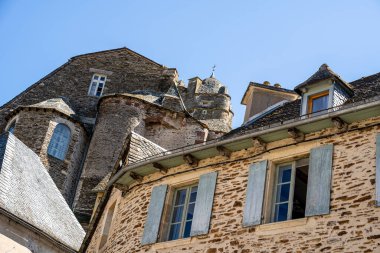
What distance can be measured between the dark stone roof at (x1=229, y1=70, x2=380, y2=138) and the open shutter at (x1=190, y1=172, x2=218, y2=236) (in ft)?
3.29

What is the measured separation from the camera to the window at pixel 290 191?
11.2m

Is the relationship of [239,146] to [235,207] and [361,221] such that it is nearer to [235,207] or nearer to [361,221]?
[235,207]

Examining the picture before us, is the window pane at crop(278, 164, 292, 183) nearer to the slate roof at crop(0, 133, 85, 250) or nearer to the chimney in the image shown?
the chimney

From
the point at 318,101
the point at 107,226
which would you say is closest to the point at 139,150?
the point at 107,226

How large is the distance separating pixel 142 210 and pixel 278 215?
298 cm

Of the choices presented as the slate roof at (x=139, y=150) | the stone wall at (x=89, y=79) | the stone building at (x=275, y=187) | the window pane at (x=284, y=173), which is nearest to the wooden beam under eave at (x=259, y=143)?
the stone building at (x=275, y=187)

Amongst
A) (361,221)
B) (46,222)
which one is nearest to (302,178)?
(361,221)

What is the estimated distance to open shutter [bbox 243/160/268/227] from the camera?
11383 millimetres

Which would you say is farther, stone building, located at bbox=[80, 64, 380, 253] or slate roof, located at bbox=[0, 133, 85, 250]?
slate roof, located at bbox=[0, 133, 85, 250]

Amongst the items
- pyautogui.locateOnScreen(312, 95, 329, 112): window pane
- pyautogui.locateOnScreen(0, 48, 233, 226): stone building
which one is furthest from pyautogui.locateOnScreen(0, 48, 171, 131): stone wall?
pyautogui.locateOnScreen(312, 95, 329, 112): window pane

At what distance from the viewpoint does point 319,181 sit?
11.0 meters

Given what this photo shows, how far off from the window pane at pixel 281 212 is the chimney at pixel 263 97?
15.7 ft

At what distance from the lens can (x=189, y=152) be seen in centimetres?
1274

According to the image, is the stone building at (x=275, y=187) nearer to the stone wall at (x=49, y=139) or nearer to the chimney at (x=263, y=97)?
the chimney at (x=263, y=97)
